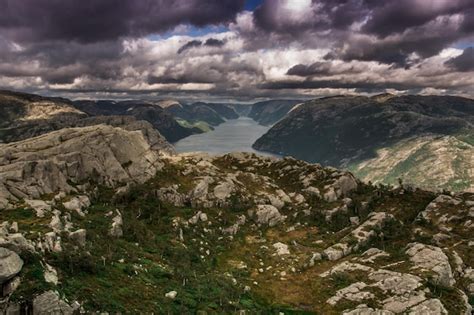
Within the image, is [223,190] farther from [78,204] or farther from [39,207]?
[39,207]

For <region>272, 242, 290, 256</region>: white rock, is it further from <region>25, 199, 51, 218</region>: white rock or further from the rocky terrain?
<region>25, 199, 51, 218</region>: white rock

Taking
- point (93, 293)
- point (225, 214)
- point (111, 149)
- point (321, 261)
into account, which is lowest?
point (321, 261)

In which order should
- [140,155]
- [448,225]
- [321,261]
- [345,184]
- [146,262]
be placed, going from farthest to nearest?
[345,184]
[140,155]
[448,225]
[321,261]
[146,262]

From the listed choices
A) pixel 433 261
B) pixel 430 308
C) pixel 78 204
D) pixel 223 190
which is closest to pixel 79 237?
pixel 78 204

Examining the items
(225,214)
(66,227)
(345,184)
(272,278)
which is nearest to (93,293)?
(66,227)

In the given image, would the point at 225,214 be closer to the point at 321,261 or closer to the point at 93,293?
the point at 321,261

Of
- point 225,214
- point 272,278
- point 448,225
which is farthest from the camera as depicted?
point 225,214

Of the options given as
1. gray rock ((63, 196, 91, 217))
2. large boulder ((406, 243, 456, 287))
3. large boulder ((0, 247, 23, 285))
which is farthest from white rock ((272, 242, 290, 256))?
large boulder ((0, 247, 23, 285))
